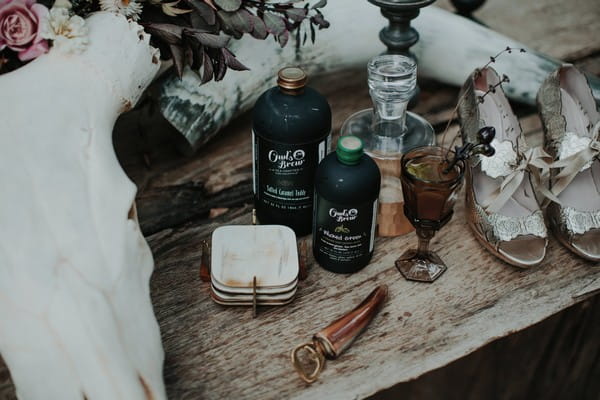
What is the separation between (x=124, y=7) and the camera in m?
0.88

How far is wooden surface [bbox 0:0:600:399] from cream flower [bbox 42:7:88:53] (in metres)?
0.28

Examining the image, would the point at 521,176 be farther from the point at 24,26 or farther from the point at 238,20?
the point at 24,26

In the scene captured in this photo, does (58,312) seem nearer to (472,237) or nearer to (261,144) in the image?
(261,144)

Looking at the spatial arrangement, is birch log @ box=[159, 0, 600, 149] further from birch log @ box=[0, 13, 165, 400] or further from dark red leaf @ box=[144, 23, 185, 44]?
birch log @ box=[0, 13, 165, 400]

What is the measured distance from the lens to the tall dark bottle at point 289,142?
856 millimetres

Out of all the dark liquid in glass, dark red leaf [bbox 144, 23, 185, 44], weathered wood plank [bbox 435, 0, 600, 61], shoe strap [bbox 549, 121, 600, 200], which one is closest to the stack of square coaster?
the dark liquid in glass

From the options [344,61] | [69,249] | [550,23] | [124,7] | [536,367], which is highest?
[124,7]

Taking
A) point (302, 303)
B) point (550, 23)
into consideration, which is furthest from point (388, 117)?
point (550, 23)

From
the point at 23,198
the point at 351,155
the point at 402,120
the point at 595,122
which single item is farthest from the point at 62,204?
the point at 595,122

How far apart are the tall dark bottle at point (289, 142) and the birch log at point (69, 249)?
191 mm

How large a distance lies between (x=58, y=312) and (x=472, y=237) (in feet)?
1.87

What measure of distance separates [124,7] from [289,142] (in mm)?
269

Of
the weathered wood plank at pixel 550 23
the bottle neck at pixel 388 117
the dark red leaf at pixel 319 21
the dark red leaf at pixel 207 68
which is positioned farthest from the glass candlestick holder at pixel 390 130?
the weathered wood plank at pixel 550 23

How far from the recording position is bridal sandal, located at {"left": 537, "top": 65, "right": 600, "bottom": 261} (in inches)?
36.8
